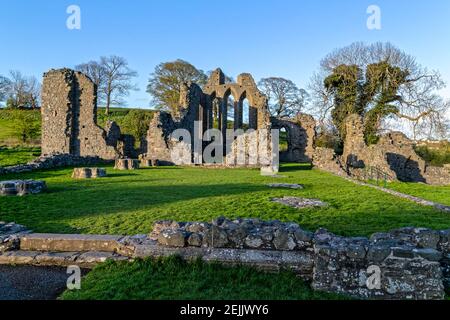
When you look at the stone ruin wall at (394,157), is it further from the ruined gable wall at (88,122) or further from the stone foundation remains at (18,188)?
the stone foundation remains at (18,188)

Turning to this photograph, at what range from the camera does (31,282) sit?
452 cm

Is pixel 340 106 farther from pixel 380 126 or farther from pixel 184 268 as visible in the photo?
Answer: pixel 184 268

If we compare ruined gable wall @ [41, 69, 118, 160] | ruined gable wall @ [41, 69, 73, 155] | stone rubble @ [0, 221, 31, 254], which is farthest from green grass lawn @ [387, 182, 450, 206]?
ruined gable wall @ [41, 69, 73, 155]

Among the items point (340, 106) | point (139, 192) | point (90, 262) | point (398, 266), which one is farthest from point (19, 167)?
point (340, 106)

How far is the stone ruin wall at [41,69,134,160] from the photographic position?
27.0m

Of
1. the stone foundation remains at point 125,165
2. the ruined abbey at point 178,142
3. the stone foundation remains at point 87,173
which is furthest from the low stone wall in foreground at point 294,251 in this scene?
the ruined abbey at point 178,142

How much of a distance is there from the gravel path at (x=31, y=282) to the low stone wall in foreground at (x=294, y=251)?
0.23 meters

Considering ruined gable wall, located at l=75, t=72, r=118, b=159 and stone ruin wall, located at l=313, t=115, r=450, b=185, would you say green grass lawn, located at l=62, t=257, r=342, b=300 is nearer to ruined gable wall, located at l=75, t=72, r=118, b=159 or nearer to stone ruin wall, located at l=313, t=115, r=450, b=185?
stone ruin wall, located at l=313, t=115, r=450, b=185

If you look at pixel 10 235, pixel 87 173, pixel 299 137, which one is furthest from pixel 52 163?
pixel 299 137

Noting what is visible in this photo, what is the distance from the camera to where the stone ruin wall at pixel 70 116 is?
27.0m

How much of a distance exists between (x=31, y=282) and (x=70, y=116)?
25.4 meters

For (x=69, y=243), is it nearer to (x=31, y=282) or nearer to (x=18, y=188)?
(x=31, y=282)
